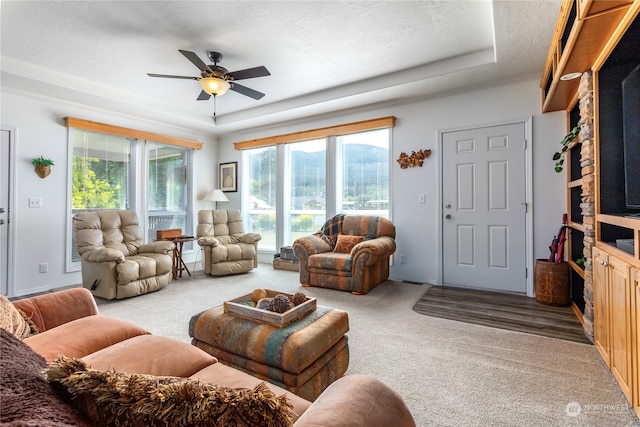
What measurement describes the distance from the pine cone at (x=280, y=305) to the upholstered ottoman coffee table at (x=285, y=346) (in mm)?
97

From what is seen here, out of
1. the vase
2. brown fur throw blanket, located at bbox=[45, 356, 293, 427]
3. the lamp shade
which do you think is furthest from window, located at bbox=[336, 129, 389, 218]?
brown fur throw blanket, located at bbox=[45, 356, 293, 427]

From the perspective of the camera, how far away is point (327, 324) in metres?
1.63

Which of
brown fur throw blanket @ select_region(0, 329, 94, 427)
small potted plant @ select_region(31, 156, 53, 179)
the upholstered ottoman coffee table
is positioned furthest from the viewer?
small potted plant @ select_region(31, 156, 53, 179)

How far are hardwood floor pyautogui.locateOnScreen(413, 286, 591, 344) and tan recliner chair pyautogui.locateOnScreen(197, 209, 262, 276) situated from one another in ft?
8.50

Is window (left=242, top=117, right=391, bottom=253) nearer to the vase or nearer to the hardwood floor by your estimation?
the hardwood floor

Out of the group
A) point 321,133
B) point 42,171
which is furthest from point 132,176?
point 321,133

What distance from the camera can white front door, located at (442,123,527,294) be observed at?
3467mm

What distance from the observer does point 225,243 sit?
4.83 metres

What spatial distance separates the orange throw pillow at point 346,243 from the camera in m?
3.98

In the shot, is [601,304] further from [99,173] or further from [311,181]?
[99,173]

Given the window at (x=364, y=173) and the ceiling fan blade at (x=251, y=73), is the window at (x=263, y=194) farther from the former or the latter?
the ceiling fan blade at (x=251, y=73)

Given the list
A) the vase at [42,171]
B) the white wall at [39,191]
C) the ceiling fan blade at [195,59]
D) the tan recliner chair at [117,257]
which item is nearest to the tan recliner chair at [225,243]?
the tan recliner chair at [117,257]

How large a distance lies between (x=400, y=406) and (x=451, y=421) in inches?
36.0

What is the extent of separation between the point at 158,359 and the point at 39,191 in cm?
399
